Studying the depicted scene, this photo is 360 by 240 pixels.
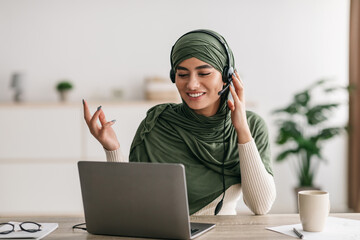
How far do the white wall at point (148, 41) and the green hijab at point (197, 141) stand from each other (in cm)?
301

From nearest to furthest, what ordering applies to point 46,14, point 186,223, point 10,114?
point 186,223
point 10,114
point 46,14

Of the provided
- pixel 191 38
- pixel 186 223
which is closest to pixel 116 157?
pixel 191 38

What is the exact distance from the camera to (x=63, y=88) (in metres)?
4.89

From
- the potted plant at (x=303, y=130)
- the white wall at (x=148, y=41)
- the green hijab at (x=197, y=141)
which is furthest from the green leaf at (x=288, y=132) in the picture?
the green hijab at (x=197, y=141)

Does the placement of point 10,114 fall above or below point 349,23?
below

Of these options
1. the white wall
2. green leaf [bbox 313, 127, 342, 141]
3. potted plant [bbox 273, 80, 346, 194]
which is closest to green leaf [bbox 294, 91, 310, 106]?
potted plant [bbox 273, 80, 346, 194]

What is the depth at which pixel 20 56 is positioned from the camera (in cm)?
507

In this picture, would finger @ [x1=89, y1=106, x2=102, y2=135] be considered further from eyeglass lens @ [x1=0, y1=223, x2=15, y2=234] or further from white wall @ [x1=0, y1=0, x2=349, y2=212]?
white wall @ [x1=0, y1=0, x2=349, y2=212]

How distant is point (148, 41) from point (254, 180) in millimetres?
3399

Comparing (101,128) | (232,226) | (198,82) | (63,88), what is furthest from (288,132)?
(232,226)

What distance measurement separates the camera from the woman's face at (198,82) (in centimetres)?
195

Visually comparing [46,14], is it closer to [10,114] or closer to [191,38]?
[10,114]

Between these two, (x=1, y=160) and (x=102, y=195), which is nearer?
(x=102, y=195)

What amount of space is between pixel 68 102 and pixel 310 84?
2292 mm
